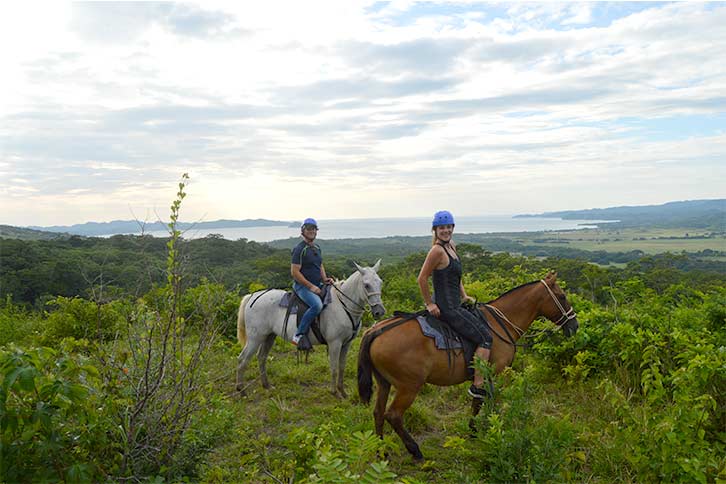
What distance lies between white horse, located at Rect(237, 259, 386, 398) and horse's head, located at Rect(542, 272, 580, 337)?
240 centimetres

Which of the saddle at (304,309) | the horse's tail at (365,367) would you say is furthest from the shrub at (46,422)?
the saddle at (304,309)

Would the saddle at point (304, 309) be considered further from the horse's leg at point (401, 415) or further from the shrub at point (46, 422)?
the shrub at point (46, 422)

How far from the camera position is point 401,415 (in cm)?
508

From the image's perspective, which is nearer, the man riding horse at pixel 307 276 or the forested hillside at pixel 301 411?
the forested hillside at pixel 301 411

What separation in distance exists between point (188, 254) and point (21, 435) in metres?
1.58

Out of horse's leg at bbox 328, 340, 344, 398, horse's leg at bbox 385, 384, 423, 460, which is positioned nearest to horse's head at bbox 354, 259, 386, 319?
horse's leg at bbox 328, 340, 344, 398

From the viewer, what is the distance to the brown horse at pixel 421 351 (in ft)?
16.8

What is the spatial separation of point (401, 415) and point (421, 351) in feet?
2.47

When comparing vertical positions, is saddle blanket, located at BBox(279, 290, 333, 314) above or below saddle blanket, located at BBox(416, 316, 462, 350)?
above

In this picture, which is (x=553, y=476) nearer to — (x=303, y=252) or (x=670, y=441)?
(x=670, y=441)

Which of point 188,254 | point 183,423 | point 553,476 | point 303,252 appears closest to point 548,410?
point 553,476

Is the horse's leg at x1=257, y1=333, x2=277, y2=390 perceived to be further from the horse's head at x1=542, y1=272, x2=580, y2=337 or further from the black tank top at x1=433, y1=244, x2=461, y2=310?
the horse's head at x1=542, y1=272, x2=580, y2=337

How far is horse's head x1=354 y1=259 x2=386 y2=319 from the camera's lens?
6914 mm

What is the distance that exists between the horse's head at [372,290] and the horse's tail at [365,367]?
4.99 feet
